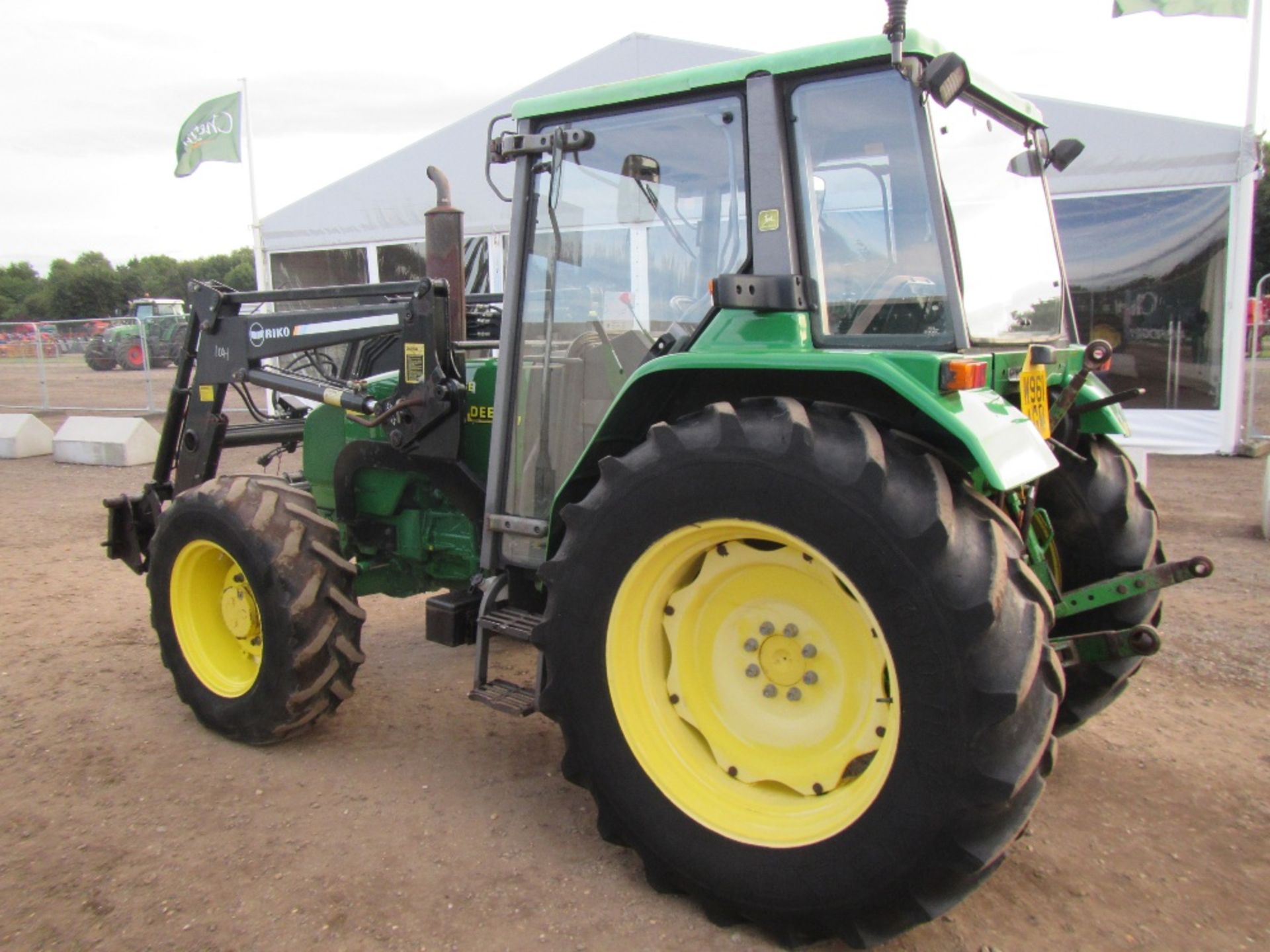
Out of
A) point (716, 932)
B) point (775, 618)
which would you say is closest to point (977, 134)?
point (775, 618)

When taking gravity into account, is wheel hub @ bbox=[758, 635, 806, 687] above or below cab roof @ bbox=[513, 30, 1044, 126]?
below

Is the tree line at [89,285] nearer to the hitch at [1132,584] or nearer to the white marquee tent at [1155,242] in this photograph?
the white marquee tent at [1155,242]

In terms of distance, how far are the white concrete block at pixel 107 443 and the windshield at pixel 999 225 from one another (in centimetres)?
1040

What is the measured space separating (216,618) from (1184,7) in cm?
1074

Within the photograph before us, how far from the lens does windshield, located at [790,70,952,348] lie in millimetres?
2625

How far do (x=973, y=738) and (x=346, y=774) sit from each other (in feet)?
7.65

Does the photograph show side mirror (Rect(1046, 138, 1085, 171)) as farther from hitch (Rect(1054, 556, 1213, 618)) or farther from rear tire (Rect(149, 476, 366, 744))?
rear tire (Rect(149, 476, 366, 744))

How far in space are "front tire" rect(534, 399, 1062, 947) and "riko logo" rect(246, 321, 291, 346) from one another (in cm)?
212

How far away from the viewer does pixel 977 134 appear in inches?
119

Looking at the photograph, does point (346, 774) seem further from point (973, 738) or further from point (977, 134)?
point (977, 134)

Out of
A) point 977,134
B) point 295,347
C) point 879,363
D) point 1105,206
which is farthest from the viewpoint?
point 1105,206

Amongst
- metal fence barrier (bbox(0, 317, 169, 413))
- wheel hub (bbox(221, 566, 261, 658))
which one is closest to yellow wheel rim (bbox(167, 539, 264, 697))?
wheel hub (bbox(221, 566, 261, 658))

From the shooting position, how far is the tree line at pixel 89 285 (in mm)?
58656

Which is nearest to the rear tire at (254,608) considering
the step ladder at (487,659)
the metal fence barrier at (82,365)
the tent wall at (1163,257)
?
the step ladder at (487,659)
